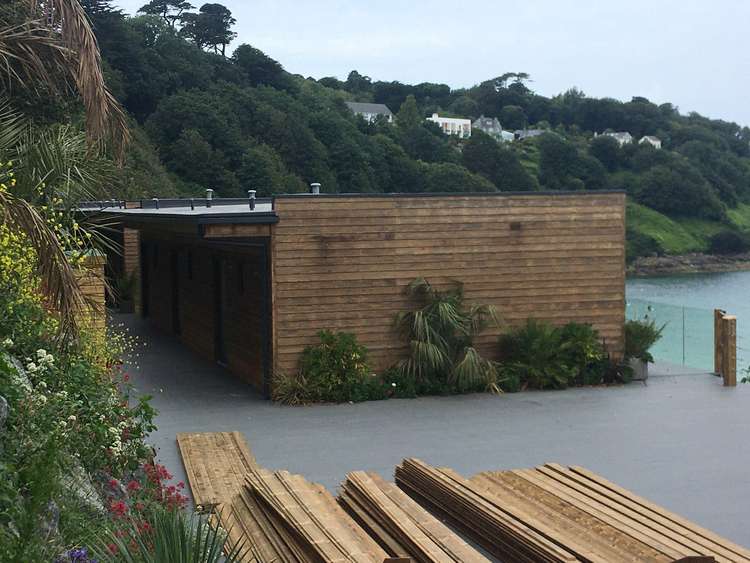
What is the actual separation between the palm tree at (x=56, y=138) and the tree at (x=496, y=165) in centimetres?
6204

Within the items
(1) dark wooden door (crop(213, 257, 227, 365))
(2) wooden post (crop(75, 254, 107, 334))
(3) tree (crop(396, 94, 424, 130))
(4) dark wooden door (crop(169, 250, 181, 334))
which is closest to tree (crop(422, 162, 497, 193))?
(3) tree (crop(396, 94, 424, 130))

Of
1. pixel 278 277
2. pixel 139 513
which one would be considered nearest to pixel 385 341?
pixel 278 277

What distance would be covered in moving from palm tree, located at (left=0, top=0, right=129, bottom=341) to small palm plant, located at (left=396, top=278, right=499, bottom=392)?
4.94 meters

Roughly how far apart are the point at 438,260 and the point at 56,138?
226 inches

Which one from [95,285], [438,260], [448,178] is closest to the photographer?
[95,285]

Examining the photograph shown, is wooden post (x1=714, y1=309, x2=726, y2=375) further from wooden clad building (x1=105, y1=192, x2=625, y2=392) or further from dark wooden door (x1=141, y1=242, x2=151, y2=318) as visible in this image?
dark wooden door (x1=141, y1=242, x2=151, y2=318)

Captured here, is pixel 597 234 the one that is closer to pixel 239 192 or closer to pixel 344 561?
pixel 344 561

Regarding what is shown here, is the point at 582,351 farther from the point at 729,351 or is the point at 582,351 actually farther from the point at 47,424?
the point at 47,424

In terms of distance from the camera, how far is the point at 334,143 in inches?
2404

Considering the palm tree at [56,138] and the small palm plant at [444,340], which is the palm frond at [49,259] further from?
the small palm plant at [444,340]

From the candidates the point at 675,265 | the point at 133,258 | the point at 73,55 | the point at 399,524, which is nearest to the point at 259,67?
the point at 675,265

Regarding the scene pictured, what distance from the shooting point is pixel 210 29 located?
80.8 metres

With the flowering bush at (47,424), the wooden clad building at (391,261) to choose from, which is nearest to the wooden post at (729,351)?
the wooden clad building at (391,261)

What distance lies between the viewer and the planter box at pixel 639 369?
46.1ft
